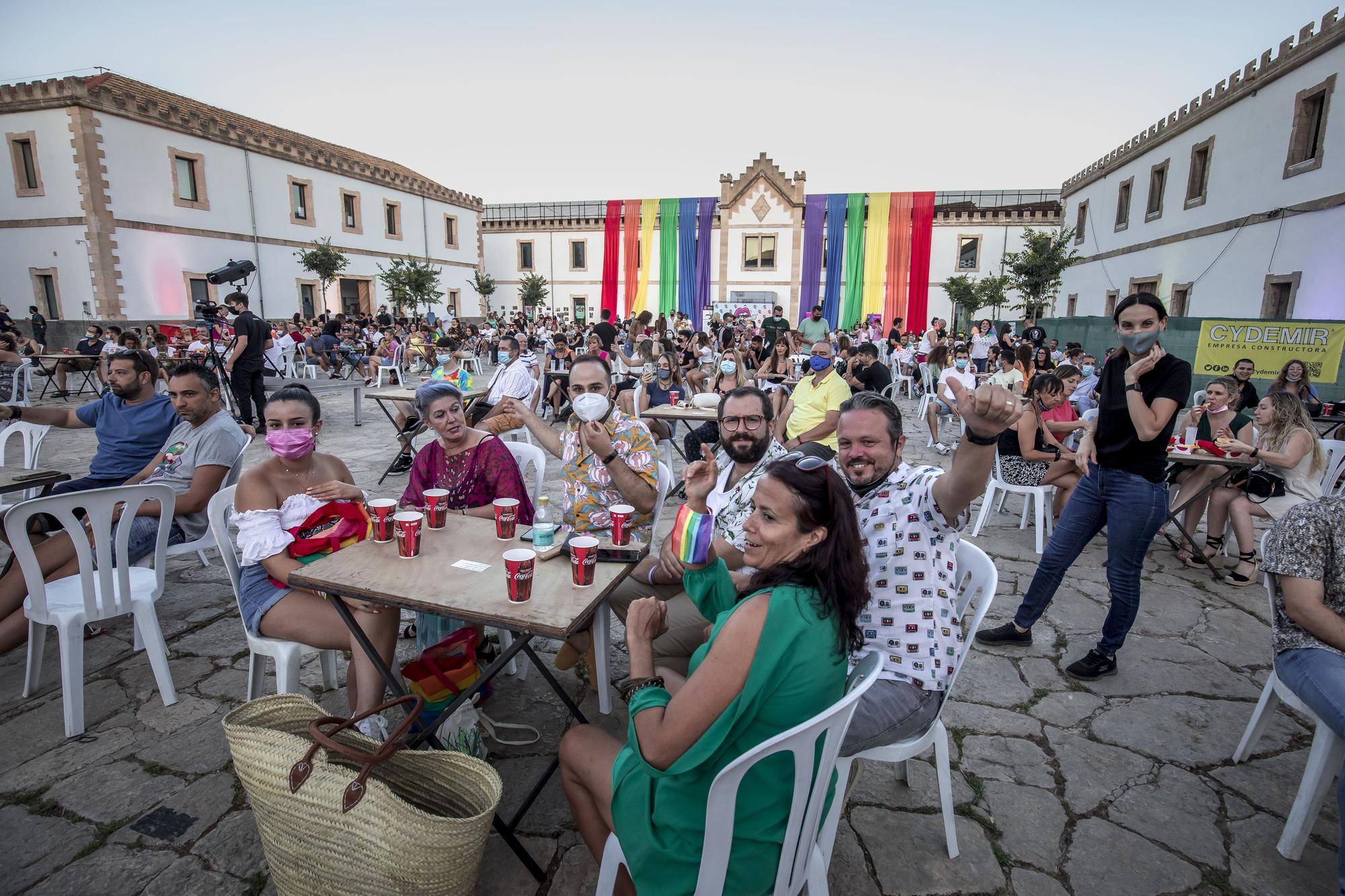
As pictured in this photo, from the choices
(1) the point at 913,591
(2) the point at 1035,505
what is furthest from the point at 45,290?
(1) the point at 913,591

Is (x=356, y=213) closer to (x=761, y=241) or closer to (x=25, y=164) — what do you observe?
(x=25, y=164)

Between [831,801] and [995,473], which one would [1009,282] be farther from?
[831,801]

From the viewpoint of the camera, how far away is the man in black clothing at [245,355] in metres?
7.52

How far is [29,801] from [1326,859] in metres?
4.02

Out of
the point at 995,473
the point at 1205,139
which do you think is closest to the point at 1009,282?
the point at 1205,139

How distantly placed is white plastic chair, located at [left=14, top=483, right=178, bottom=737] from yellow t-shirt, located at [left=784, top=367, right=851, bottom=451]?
3.96m

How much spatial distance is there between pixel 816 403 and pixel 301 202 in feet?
77.7

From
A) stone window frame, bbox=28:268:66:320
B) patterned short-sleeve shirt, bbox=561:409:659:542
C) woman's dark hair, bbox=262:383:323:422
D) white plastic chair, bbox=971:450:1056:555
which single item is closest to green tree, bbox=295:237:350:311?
stone window frame, bbox=28:268:66:320

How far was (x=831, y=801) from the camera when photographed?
1.61 metres

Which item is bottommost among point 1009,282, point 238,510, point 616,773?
point 616,773

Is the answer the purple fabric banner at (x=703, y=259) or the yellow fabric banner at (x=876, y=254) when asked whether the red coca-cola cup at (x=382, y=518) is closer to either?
the yellow fabric banner at (x=876, y=254)

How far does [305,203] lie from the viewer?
22297mm

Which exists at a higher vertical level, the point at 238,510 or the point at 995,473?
the point at 238,510

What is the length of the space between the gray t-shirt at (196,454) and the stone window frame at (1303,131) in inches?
645
